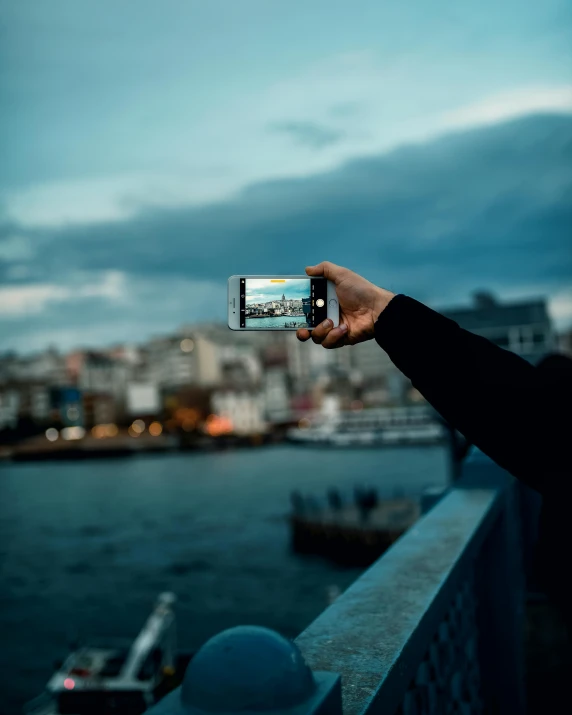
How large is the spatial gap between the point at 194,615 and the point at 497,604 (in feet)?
→ 75.9

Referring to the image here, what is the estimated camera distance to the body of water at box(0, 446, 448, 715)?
23797 mm

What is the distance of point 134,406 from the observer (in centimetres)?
11875

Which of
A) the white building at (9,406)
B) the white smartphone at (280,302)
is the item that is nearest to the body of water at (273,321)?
the white smartphone at (280,302)

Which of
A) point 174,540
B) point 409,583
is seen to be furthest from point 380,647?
point 174,540

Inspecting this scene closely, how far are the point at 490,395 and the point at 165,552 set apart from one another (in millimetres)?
37606

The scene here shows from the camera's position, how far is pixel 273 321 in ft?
5.23

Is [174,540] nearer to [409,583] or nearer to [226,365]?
[409,583]

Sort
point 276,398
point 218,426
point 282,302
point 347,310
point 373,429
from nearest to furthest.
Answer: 1. point 347,310
2. point 282,302
3. point 373,429
4. point 218,426
5. point 276,398

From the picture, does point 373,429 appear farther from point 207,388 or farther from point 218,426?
point 207,388

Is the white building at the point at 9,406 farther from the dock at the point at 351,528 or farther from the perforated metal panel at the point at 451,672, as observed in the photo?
the perforated metal panel at the point at 451,672

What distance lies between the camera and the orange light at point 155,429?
116 meters

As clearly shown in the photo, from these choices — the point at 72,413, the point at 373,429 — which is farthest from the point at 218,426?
the point at 373,429

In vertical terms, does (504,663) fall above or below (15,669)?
above

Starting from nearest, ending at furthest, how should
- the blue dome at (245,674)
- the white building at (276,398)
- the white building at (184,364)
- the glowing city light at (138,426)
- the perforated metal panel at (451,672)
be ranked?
the blue dome at (245,674), the perforated metal panel at (451,672), the white building at (276,398), the glowing city light at (138,426), the white building at (184,364)
